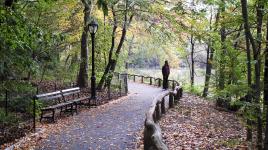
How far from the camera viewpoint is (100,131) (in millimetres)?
11773

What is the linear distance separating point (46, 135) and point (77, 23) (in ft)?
52.6

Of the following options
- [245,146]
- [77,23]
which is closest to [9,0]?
[245,146]

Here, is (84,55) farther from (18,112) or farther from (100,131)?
(100,131)

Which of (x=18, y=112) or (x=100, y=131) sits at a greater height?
(x=18, y=112)

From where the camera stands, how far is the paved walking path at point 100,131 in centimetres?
1000

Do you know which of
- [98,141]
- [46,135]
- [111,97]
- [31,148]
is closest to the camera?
[31,148]

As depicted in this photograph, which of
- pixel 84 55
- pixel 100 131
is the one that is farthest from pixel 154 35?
pixel 100 131

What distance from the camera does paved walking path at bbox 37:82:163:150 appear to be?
1000 cm

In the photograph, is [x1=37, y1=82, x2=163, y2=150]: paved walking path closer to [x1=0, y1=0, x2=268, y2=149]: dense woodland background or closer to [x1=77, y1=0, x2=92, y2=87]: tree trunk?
[x1=0, y1=0, x2=268, y2=149]: dense woodland background

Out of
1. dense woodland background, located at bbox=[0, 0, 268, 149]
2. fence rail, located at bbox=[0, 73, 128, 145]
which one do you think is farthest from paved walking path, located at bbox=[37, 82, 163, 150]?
dense woodland background, located at bbox=[0, 0, 268, 149]

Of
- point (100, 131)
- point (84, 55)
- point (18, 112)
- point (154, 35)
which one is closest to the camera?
point (100, 131)

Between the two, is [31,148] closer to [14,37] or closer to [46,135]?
[46,135]

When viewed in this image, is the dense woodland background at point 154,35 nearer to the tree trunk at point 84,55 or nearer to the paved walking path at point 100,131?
the tree trunk at point 84,55

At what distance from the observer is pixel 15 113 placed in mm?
13719
